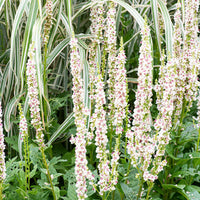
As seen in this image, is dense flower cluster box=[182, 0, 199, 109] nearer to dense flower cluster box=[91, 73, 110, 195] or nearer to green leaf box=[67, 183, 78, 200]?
dense flower cluster box=[91, 73, 110, 195]

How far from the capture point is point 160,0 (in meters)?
2.08

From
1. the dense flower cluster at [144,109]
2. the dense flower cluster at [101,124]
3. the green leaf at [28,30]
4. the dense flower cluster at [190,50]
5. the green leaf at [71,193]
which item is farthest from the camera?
the green leaf at [28,30]

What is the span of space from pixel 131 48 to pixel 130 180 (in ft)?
4.31

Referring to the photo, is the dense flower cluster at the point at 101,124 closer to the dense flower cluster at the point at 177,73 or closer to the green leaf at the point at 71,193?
the green leaf at the point at 71,193

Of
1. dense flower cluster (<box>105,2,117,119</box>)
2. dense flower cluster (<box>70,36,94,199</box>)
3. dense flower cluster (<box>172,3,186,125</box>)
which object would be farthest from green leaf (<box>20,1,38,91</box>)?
dense flower cluster (<box>172,3,186,125</box>)

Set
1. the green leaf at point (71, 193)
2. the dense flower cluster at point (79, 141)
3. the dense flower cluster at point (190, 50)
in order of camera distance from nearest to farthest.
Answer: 1. the dense flower cluster at point (79, 141)
2. the green leaf at point (71, 193)
3. the dense flower cluster at point (190, 50)

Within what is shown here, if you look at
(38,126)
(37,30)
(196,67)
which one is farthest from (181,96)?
(37,30)

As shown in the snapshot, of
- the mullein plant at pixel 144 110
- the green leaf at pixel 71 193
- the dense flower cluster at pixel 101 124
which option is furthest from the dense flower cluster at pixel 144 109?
the green leaf at pixel 71 193

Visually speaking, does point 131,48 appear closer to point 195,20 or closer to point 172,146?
point 195,20

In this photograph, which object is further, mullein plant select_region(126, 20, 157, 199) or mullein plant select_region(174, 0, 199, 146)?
mullein plant select_region(174, 0, 199, 146)

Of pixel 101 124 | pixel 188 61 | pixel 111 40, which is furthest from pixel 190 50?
pixel 101 124

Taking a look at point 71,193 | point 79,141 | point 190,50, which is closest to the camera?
point 79,141

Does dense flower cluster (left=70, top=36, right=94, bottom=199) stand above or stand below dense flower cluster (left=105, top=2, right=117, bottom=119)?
below

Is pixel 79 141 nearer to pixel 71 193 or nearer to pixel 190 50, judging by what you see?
pixel 71 193
